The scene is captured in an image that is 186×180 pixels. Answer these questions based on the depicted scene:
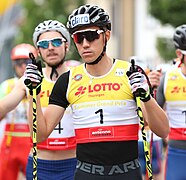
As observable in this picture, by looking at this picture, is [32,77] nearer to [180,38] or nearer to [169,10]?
[180,38]

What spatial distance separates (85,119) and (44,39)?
77.5 inches

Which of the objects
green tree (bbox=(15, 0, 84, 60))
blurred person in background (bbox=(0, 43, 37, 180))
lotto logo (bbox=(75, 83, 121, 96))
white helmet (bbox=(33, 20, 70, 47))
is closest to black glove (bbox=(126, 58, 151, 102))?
lotto logo (bbox=(75, 83, 121, 96))

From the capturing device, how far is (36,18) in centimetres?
2883

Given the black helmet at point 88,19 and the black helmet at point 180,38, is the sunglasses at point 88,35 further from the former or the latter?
the black helmet at point 180,38

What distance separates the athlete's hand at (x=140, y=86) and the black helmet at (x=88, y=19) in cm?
64

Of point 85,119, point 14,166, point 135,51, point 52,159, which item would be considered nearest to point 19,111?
point 14,166

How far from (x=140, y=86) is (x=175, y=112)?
299 cm

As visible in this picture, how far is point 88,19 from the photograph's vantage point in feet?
20.0

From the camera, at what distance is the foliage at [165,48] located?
26016mm

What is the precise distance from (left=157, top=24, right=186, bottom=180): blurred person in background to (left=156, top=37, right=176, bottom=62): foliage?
56.6ft

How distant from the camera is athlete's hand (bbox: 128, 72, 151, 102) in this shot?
18.4 feet

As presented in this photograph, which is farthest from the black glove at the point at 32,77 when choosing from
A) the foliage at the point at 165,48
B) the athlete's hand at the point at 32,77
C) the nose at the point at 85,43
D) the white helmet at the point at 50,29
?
the foliage at the point at 165,48

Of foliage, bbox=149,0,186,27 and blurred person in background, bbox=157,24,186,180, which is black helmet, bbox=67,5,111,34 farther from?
foliage, bbox=149,0,186,27

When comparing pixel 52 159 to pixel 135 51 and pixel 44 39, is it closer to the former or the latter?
pixel 44 39
